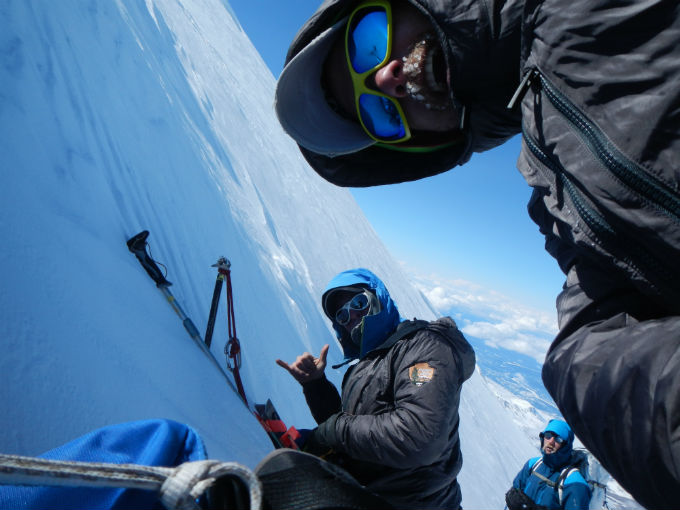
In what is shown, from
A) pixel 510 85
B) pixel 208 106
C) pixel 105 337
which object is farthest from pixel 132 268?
pixel 208 106

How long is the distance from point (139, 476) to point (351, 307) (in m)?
2.34

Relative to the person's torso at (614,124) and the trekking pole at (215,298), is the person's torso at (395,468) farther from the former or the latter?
the trekking pole at (215,298)

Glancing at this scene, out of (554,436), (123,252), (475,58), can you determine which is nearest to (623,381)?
(475,58)

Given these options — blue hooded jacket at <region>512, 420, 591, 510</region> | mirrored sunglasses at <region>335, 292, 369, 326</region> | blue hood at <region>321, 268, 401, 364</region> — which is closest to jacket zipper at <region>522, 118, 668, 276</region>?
blue hood at <region>321, 268, 401, 364</region>

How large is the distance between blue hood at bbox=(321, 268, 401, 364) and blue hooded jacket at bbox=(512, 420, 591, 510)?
155 inches

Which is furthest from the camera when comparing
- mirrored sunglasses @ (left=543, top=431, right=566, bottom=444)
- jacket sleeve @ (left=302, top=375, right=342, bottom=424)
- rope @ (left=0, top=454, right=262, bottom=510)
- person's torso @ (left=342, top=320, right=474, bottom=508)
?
mirrored sunglasses @ (left=543, top=431, right=566, bottom=444)

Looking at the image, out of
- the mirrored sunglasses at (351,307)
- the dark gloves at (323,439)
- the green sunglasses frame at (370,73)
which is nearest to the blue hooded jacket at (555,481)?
the mirrored sunglasses at (351,307)

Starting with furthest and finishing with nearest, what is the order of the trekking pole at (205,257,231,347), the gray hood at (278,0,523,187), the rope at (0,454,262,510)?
the trekking pole at (205,257,231,347)
the gray hood at (278,0,523,187)
the rope at (0,454,262,510)

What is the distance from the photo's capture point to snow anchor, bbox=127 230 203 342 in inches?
118

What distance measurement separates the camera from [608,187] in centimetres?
69

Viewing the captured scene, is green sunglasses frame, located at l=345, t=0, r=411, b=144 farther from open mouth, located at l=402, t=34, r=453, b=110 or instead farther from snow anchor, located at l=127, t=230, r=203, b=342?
snow anchor, located at l=127, t=230, r=203, b=342

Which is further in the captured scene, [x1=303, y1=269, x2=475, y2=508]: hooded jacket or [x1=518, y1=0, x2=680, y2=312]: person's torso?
[x1=303, y1=269, x2=475, y2=508]: hooded jacket

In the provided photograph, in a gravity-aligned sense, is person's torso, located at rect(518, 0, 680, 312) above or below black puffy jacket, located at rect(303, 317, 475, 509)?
above

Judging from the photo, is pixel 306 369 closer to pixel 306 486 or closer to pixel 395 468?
pixel 395 468
